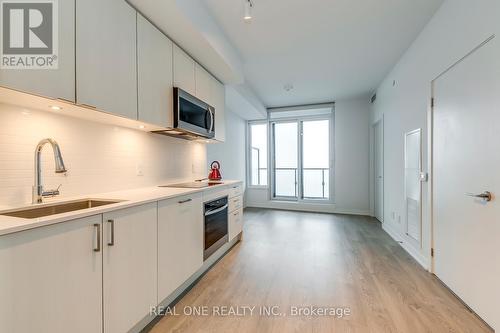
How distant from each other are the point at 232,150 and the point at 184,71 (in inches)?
114

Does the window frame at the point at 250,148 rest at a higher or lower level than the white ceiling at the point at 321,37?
lower

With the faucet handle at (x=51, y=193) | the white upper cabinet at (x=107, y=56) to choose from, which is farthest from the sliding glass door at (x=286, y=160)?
the faucet handle at (x=51, y=193)

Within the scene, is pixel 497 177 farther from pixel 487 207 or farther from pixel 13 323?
pixel 13 323

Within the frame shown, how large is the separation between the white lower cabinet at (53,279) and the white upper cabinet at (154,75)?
1043 millimetres

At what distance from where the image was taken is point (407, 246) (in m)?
3.04

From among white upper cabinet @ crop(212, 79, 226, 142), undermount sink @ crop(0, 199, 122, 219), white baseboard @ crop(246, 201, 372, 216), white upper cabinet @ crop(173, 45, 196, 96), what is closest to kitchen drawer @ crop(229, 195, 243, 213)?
white upper cabinet @ crop(212, 79, 226, 142)

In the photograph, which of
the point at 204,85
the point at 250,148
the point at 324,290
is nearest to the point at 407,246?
the point at 324,290

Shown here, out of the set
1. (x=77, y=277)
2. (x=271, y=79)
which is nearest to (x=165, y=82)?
(x=77, y=277)

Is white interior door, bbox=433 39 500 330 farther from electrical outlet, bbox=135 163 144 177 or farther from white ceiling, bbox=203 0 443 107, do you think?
electrical outlet, bbox=135 163 144 177

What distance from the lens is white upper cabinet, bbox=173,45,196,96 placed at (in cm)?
228

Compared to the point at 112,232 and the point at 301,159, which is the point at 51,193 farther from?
the point at 301,159

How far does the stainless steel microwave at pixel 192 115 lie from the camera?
7.29 feet

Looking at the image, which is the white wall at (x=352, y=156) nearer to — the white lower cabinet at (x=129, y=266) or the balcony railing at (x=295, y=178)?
the balcony railing at (x=295, y=178)

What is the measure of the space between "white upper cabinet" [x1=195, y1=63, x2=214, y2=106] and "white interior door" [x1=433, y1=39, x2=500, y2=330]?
8.36 feet
